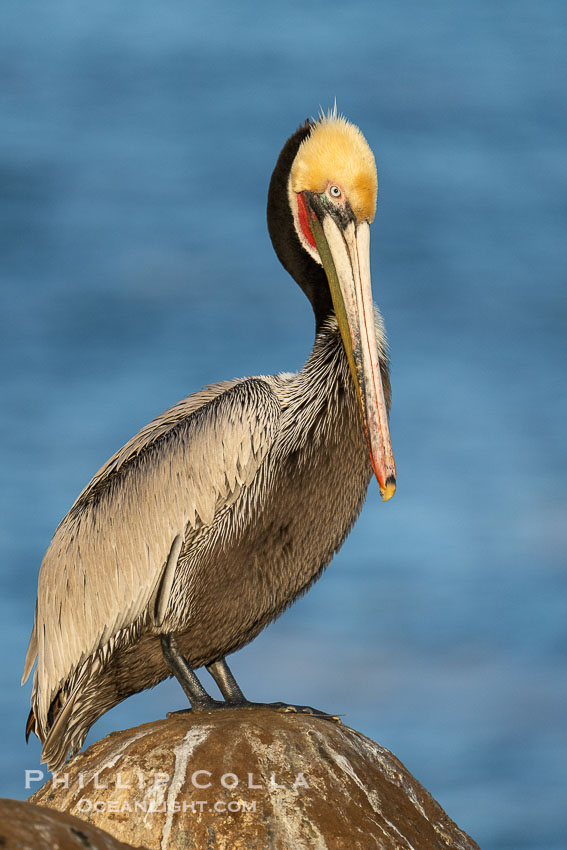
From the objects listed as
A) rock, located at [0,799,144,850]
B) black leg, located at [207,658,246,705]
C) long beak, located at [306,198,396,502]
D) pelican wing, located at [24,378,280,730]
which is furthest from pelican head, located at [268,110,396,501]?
rock, located at [0,799,144,850]

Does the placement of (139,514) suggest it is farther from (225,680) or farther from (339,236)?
(339,236)

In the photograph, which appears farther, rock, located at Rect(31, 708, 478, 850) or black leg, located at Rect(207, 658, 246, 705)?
black leg, located at Rect(207, 658, 246, 705)

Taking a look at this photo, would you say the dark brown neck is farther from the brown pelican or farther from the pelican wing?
the pelican wing

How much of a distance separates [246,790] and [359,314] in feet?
10.4

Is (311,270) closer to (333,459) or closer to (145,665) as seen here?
(333,459)

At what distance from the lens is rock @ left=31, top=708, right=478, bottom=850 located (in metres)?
6.48

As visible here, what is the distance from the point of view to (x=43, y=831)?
11.9 feet

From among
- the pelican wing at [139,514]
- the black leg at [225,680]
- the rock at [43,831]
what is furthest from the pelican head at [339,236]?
the rock at [43,831]

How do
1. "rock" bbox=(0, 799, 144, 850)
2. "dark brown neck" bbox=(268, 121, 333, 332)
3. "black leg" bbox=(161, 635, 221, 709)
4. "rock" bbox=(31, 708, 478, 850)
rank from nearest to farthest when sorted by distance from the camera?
"rock" bbox=(0, 799, 144, 850)
"rock" bbox=(31, 708, 478, 850)
"black leg" bbox=(161, 635, 221, 709)
"dark brown neck" bbox=(268, 121, 333, 332)

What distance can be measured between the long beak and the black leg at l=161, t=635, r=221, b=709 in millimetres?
1659

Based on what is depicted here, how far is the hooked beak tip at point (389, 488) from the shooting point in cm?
768

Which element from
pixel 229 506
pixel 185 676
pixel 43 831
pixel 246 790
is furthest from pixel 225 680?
pixel 43 831

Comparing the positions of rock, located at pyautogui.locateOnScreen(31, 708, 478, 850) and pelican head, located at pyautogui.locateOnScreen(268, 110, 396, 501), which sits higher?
pelican head, located at pyautogui.locateOnScreen(268, 110, 396, 501)

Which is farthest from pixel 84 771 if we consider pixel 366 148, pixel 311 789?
pixel 366 148
